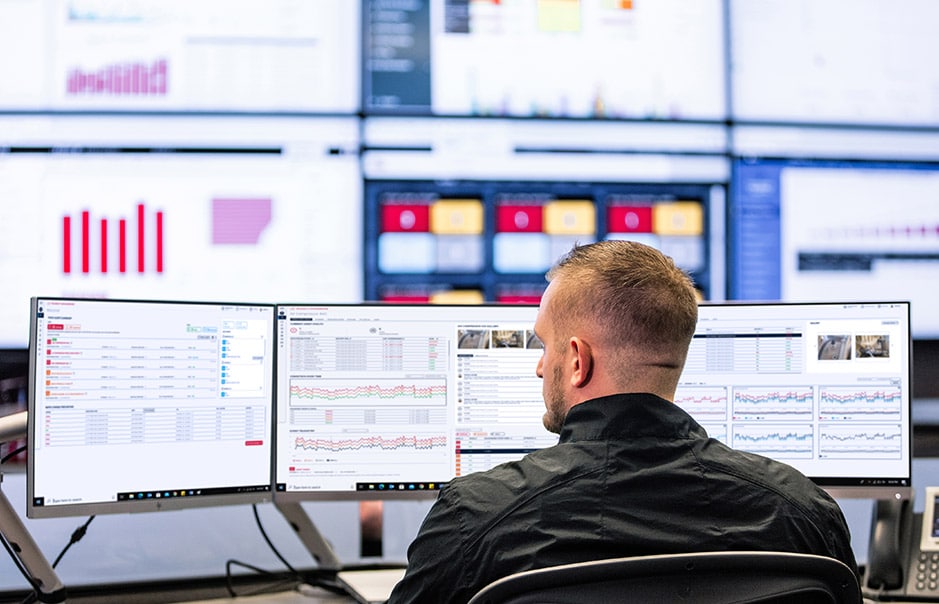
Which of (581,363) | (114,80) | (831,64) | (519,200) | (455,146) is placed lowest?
(581,363)

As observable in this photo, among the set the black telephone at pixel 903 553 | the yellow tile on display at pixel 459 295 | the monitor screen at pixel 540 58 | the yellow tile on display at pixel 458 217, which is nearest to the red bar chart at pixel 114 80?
the monitor screen at pixel 540 58

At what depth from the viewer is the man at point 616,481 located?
85 centimetres

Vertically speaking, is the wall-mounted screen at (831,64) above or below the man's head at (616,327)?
above

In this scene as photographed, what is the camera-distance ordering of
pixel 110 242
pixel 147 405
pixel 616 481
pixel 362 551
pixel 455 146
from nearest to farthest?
pixel 616 481
pixel 147 405
pixel 362 551
pixel 110 242
pixel 455 146

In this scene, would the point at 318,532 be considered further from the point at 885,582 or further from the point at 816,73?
the point at 816,73

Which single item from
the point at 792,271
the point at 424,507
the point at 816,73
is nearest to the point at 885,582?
the point at 424,507

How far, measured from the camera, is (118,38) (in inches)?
94.8

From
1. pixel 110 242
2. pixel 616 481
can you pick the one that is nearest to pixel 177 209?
pixel 110 242

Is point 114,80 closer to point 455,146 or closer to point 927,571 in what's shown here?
point 455,146

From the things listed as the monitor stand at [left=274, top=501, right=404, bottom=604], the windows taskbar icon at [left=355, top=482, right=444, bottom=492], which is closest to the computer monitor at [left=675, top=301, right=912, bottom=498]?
the windows taskbar icon at [left=355, top=482, right=444, bottom=492]

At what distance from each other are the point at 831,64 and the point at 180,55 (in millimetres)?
1847

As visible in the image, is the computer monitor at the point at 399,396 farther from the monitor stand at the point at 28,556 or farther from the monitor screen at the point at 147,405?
the monitor stand at the point at 28,556

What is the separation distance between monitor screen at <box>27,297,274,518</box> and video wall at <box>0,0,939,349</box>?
35.1 inches

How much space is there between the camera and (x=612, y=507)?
0.86 m
